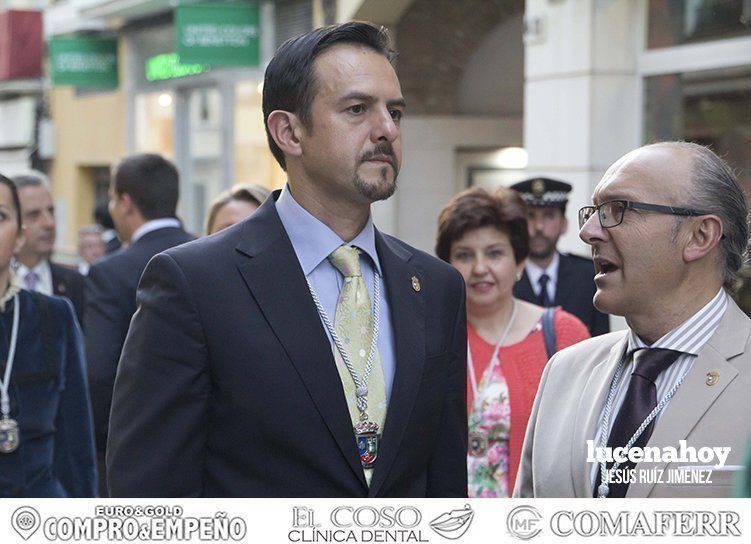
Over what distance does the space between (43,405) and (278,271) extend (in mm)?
1820

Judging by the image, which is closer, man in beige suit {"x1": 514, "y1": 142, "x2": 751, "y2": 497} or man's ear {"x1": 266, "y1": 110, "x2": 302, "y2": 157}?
man in beige suit {"x1": 514, "y1": 142, "x2": 751, "y2": 497}

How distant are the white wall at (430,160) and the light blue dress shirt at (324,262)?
33.7 feet

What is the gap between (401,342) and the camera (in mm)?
3062

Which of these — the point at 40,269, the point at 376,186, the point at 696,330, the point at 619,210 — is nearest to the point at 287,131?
the point at 376,186

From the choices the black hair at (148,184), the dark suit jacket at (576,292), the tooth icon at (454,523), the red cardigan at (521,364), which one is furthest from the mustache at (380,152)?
the dark suit jacket at (576,292)

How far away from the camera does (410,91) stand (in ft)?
44.0

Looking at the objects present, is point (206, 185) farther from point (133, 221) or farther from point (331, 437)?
point (331, 437)

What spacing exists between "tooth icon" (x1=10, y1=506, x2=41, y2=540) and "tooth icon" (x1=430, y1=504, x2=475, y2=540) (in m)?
0.86

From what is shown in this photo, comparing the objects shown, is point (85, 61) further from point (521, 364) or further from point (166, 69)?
point (521, 364)

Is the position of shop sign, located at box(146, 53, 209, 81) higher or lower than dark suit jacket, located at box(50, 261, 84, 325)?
higher

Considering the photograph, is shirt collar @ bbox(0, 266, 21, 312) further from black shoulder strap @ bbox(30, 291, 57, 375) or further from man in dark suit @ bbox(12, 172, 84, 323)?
man in dark suit @ bbox(12, 172, 84, 323)

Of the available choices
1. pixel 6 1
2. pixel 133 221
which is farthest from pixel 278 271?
pixel 6 1

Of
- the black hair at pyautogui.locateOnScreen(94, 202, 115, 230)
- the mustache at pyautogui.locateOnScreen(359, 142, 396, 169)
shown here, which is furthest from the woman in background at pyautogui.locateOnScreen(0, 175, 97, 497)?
the black hair at pyautogui.locateOnScreen(94, 202, 115, 230)

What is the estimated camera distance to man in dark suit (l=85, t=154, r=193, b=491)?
552cm
